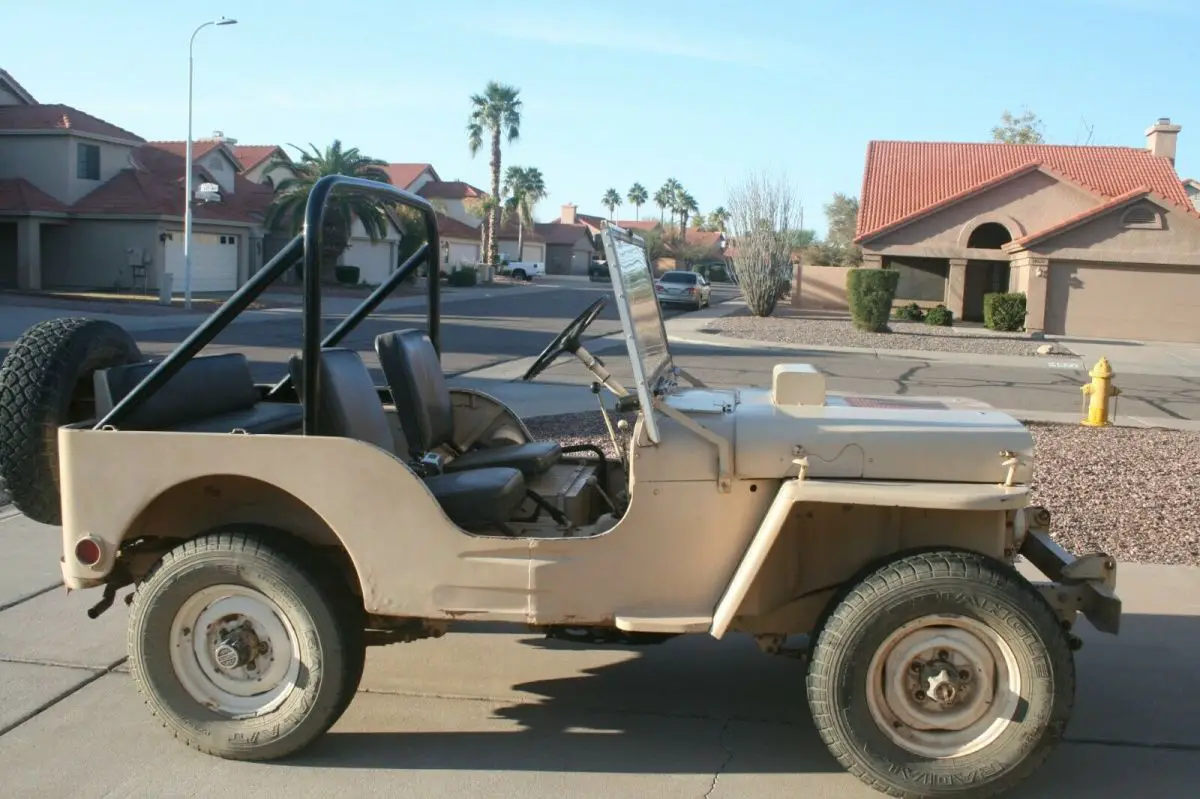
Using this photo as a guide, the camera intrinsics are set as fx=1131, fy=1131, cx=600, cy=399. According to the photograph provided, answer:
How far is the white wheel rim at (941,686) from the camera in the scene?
3641 millimetres

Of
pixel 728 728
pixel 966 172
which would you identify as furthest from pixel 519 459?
pixel 966 172

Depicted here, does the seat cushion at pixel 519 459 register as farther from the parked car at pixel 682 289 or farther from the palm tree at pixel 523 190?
the palm tree at pixel 523 190

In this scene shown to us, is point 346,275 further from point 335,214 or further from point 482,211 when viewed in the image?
point 482,211

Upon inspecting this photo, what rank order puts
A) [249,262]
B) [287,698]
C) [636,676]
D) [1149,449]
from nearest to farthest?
[287,698] → [636,676] → [1149,449] → [249,262]

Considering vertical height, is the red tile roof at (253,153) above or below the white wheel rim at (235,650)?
above

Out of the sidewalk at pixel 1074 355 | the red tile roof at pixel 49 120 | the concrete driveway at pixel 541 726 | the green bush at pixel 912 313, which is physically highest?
the red tile roof at pixel 49 120

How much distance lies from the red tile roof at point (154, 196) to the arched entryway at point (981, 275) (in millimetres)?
25773

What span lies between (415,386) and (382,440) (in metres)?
0.32

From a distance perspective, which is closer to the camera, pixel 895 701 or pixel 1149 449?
pixel 895 701

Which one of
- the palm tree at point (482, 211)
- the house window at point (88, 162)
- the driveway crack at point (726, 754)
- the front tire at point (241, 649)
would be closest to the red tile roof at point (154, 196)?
the house window at point (88, 162)

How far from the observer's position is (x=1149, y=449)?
10.5 m

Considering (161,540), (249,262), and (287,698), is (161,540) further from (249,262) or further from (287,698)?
(249,262)

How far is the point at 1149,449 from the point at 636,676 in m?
7.56

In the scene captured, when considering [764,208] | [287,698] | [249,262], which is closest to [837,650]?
[287,698]
